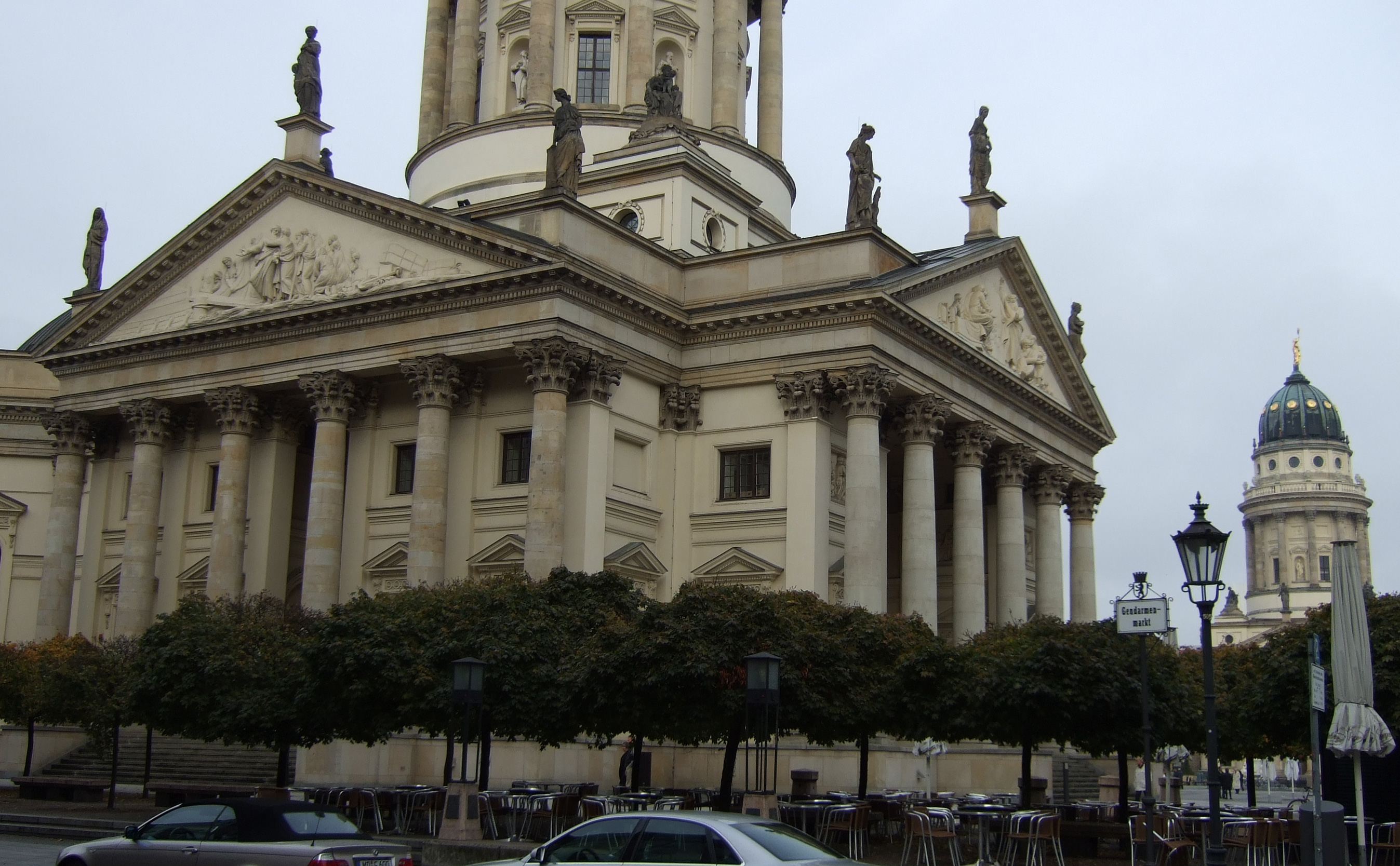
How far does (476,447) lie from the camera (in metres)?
39.1

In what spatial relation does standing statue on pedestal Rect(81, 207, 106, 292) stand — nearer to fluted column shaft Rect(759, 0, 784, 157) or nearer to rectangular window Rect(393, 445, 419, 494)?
rectangular window Rect(393, 445, 419, 494)

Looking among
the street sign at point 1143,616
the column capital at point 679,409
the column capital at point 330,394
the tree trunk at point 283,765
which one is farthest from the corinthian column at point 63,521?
the street sign at point 1143,616

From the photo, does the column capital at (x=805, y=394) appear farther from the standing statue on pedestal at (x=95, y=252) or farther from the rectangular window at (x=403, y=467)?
the standing statue on pedestal at (x=95, y=252)

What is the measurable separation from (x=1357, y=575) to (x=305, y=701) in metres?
18.5

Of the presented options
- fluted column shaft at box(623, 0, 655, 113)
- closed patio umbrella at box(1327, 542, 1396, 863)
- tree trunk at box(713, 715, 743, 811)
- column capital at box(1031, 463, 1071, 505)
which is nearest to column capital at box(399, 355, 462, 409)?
tree trunk at box(713, 715, 743, 811)

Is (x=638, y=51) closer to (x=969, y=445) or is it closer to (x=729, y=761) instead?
(x=969, y=445)

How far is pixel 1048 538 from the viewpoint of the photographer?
49.7 metres

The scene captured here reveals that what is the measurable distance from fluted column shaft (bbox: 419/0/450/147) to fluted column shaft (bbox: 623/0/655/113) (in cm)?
857

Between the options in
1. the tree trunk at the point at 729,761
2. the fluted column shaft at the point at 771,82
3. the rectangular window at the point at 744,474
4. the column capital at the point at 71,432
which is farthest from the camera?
the fluted column shaft at the point at 771,82

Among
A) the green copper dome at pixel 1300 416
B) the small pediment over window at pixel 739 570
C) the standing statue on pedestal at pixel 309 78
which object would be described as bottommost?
the small pediment over window at pixel 739 570

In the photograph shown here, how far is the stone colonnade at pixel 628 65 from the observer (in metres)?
50.4

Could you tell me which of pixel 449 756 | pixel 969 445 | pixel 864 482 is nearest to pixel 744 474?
pixel 864 482

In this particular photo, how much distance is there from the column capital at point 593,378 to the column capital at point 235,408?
10.1 m

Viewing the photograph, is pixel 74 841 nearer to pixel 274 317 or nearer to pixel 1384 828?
pixel 274 317
